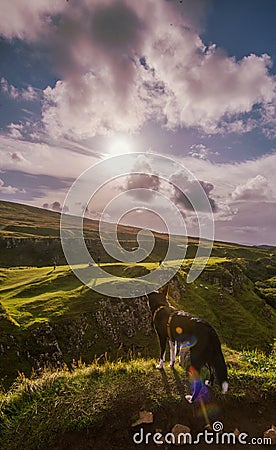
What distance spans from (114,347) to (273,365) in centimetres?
4197

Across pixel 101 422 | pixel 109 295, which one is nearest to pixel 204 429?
pixel 101 422

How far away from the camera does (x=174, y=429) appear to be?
7945 mm

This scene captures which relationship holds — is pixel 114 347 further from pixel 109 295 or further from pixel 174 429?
pixel 174 429

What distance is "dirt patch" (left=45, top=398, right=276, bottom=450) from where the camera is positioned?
7457 millimetres

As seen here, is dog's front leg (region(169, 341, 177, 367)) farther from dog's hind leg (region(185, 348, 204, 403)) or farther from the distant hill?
the distant hill

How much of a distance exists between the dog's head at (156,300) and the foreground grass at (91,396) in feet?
8.02

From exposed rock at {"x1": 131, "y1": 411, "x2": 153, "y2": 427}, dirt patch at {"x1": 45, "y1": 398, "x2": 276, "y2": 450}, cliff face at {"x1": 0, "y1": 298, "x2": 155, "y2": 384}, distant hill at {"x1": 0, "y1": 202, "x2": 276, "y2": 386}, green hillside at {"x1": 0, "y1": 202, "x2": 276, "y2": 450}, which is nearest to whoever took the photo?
dirt patch at {"x1": 45, "y1": 398, "x2": 276, "y2": 450}

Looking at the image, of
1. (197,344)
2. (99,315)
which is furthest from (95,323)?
(197,344)

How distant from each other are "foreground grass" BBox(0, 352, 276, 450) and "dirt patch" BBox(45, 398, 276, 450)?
137mm

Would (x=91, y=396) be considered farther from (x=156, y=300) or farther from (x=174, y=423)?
(x=156, y=300)

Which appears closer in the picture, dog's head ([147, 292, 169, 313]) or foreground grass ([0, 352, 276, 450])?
foreground grass ([0, 352, 276, 450])

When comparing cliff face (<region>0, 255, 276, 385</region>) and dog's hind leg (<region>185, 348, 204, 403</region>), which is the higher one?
dog's hind leg (<region>185, 348, 204, 403</region>)

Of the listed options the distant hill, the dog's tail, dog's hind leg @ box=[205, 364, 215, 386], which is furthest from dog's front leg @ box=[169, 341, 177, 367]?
the distant hill

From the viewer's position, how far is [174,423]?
816 centimetres
